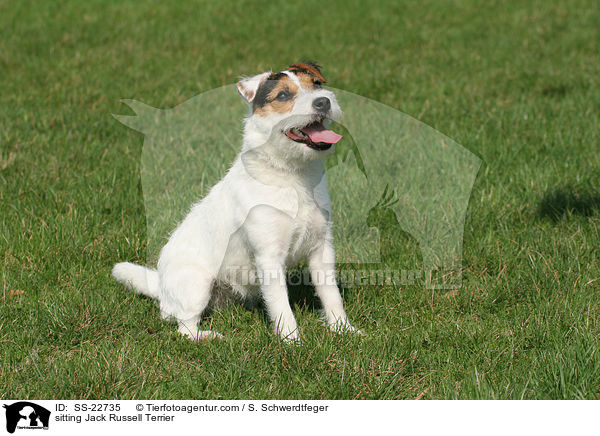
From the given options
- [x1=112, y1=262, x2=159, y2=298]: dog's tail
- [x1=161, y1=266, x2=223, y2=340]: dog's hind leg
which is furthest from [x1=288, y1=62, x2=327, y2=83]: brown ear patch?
[x1=112, y1=262, x2=159, y2=298]: dog's tail

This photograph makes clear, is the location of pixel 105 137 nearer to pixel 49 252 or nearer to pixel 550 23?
pixel 49 252

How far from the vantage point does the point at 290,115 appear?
151 inches

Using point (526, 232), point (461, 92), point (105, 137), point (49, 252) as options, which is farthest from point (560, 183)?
point (105, 137)

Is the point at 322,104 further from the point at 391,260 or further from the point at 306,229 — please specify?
the point at 391,260

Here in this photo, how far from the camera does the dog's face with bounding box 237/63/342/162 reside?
3.81 m

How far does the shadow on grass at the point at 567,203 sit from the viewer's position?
535cm

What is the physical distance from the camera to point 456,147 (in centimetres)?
663

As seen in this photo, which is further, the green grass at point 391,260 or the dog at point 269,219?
the dog at point 269,219

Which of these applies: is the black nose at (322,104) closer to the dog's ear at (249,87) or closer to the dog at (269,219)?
the dog at (269,219)

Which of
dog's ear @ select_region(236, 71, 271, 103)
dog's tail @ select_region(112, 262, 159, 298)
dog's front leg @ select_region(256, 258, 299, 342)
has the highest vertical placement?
dog's ear @ select_region(236, 71, 271, 103)

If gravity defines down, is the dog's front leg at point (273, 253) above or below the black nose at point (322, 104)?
below

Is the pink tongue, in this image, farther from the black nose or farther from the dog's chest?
the dog's chest
